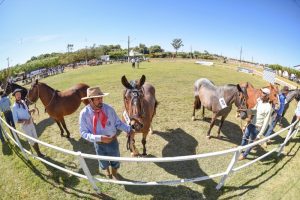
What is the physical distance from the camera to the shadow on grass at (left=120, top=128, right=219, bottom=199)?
4746 millimetres

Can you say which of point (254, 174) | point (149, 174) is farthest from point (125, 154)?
point (254, 174)

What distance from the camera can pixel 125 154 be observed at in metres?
6.77

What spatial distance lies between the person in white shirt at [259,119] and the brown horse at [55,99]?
593cm

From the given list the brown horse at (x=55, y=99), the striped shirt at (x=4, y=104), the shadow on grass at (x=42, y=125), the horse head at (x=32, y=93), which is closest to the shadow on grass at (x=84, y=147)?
the brown horse at (x=55, y=99)

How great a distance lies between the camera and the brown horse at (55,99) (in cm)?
752

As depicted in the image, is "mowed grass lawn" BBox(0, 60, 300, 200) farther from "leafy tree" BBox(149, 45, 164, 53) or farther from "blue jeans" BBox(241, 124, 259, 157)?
"leafy tree" BBox(149, 45, 164, 53)

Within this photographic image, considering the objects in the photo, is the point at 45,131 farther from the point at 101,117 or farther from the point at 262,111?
the point at 262,111

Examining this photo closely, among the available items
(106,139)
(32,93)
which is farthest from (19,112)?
(106,139)

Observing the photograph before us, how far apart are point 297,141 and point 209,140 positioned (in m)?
2.88

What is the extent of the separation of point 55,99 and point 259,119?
651cm

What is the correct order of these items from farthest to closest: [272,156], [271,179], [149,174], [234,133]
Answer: [234,133], [272,156], [149,174], [271,179]

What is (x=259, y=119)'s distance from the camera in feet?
19.3

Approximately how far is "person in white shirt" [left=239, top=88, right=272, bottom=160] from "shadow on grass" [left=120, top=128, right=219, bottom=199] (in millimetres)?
1605

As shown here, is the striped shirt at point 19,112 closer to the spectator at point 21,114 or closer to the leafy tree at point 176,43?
the spectator at point 21,114
